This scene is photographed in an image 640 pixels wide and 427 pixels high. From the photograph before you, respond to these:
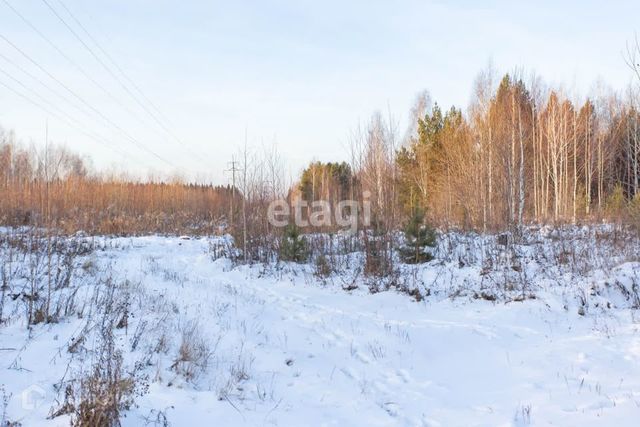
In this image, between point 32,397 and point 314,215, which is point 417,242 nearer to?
point 314,215

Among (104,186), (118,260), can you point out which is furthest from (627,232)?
(104,186)

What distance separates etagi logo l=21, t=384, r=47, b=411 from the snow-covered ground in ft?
0.05

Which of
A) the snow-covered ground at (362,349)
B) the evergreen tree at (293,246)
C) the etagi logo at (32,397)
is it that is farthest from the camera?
the evergreen tree at (293,246)

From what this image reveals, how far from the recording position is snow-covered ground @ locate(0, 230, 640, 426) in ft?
12.9

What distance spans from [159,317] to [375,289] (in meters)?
4.58

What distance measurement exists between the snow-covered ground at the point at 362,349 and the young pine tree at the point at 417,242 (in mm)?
730

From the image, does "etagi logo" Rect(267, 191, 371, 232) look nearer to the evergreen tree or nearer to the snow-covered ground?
the evergreen tree

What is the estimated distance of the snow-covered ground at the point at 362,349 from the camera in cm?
392

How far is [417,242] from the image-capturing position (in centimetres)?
1050

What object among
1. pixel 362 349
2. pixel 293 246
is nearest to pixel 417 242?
pixel 293 246

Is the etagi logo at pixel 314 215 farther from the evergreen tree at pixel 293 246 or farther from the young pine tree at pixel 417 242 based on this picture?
the young pine tree at pixel 417 242

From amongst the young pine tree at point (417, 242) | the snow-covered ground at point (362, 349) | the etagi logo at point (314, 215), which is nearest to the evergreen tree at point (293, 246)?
the etagi logo at point (314, 215)

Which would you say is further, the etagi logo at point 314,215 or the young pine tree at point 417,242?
the etagi logo at point 314,215

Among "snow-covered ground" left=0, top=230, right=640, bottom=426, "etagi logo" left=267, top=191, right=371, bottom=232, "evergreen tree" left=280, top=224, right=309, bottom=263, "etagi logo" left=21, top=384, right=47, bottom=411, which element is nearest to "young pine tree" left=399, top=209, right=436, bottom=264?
"snow-covered ground" left=0, top=230, right=640, bottom=426
